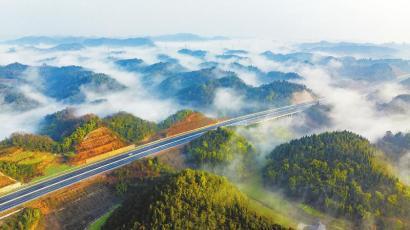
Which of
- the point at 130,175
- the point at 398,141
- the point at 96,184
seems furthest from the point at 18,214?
the point at 398,141

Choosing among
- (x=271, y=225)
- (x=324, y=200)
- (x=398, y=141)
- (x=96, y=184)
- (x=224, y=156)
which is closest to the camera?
(x=271, y=225)

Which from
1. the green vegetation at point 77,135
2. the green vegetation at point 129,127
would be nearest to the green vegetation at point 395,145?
the green vegetation at point 129,127

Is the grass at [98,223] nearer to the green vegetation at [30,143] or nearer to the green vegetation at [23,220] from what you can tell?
the green vegetation at [23,220]

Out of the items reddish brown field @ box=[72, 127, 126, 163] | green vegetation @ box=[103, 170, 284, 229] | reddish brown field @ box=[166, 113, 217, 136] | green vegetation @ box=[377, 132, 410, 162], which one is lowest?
reddish brown field @ box=[166, 113, 217, 136]

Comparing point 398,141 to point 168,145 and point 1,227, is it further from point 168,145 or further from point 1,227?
point 1,227

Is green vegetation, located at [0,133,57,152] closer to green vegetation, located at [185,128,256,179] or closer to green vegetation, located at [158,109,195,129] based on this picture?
green vegetation, located at [158,109,195,129]

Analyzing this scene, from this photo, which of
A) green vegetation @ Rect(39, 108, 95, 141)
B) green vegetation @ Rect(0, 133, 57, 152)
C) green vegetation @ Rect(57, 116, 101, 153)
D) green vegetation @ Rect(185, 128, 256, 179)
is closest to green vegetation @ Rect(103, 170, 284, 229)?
green vegetation @ Rect(185, 128, 256, 179)
